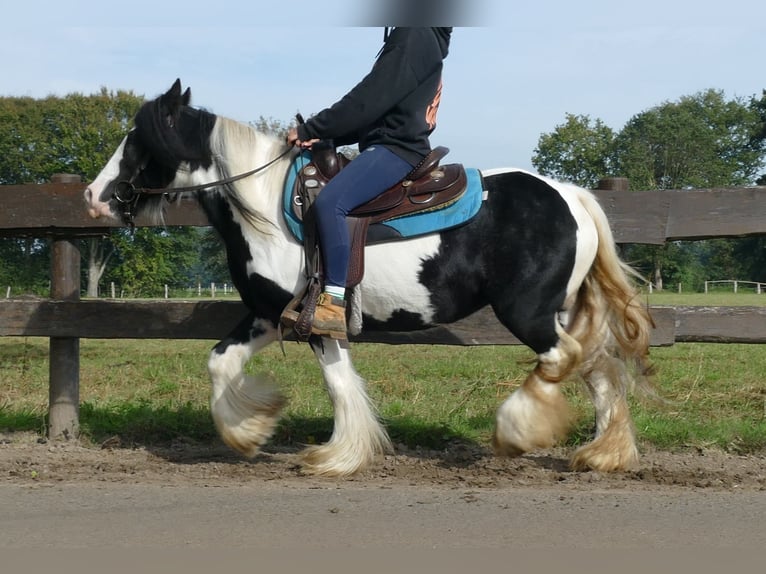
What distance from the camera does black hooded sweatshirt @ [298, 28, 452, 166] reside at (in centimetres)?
481

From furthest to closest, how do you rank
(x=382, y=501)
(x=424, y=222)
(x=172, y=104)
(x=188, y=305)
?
(x=188, y=305)
(x=172, y=104)
(x=424, y=222)
(x=382, y=501)

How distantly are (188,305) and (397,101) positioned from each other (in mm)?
2146

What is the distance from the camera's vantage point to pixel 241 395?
A: 203 inches

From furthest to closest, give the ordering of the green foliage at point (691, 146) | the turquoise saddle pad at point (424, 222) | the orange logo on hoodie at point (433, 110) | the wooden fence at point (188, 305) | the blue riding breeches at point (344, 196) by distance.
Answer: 1. the green foliage at point (691, 146)
2. the wooden fence at point (188, 305)
3. the orange logo on hoodie at point (433, 110)
4. the turquoise saddle pad at point (424, 222)
5. the blue riding breeches at point (344, 196)

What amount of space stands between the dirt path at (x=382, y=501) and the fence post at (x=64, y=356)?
21.5 inches

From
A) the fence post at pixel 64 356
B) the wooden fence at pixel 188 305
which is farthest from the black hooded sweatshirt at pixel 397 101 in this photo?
→ the fence post at pixel 64 356

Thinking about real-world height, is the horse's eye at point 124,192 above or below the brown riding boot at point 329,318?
above

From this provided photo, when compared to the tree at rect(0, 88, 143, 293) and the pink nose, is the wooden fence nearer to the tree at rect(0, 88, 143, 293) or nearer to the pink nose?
the pink nose

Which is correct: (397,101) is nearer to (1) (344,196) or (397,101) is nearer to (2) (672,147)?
(1) (344,196)

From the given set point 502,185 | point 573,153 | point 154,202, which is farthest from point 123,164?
point 573,153

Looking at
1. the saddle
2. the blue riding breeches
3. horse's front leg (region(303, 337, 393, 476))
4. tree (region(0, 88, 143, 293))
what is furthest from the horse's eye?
tree (region(0, 88, 143, 293))

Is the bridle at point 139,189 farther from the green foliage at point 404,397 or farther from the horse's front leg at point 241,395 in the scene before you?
the green foliage at point 404,397

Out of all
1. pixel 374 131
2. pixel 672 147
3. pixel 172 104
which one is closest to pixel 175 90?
pixel 172 104

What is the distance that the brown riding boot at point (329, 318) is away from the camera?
479cm
